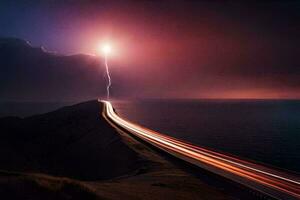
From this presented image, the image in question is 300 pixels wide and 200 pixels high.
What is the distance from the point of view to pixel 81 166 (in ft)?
165

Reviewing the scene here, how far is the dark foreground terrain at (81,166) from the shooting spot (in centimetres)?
1698

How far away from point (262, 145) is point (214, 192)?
59.7 m

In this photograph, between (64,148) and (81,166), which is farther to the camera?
(64,148)

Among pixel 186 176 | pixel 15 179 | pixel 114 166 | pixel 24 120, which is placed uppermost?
pixel 15 179

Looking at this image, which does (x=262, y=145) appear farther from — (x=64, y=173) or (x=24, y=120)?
(x=24, y=120)

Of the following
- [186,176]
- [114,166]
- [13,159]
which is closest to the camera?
[186,176]

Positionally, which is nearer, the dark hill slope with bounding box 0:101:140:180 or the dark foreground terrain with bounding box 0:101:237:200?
the dark foreground terrain with bounding box 0:101:237:200

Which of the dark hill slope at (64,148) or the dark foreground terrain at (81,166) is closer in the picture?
the dark foreground terrain at (81,166)

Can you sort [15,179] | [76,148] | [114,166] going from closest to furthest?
[15,179], [114,166], [76,148]

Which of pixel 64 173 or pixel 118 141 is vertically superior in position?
pixel 118 141

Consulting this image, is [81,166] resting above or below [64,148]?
above

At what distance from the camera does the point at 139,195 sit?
20.1 metres

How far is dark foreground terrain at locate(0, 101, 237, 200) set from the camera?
17.0 meters

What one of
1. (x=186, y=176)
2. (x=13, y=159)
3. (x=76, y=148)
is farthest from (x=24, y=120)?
(x=186, y=176)
